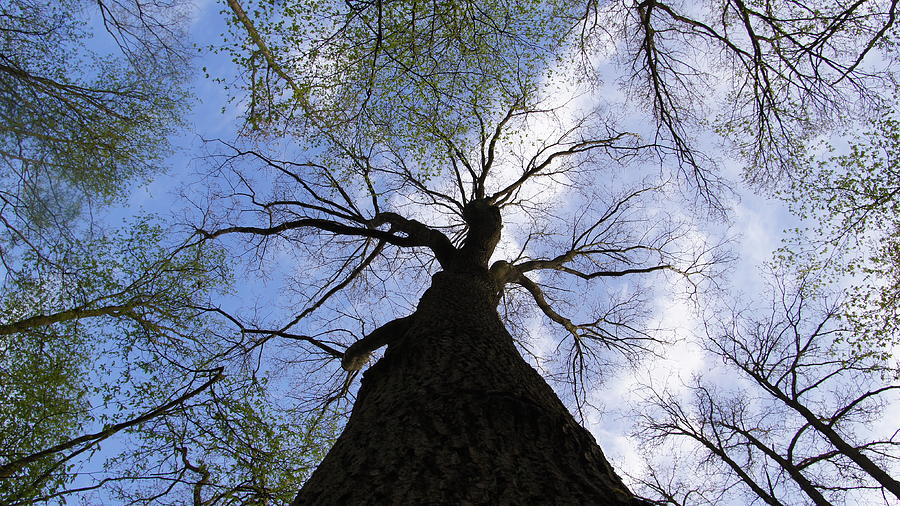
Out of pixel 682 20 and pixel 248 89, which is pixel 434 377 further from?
pixel 682 20

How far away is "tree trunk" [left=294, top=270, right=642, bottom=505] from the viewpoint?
172cm

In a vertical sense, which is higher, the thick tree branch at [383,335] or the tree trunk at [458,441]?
the thick tree branch at [383,335]

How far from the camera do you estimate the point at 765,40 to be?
19.6ft

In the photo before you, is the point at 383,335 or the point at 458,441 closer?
the point at 458,441

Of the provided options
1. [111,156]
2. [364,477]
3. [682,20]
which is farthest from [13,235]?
[682,20]

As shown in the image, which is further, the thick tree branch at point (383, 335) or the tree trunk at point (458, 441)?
the thick tree branch at point (383, 335)

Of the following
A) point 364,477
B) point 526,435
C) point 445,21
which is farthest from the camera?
point 445,21

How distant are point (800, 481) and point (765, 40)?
231 inches

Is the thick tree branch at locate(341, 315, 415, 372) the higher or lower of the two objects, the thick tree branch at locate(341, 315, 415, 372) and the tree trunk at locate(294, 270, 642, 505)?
the higher

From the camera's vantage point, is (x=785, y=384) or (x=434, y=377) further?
(x=785, y=384)

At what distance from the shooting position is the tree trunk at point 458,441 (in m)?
1.72

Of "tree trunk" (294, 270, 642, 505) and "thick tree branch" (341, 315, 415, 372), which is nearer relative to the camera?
"tree trunk" (294, 270, 642, 505)

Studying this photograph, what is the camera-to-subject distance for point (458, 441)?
6.72ft

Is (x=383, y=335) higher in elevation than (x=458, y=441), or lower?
higher
